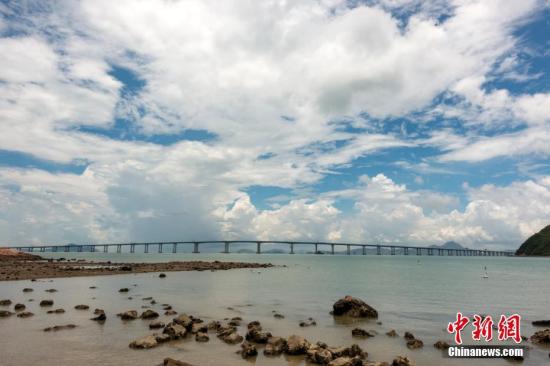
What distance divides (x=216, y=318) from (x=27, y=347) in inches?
492

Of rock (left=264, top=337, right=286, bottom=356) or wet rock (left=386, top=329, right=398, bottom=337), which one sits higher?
rock (left=264, top=337, right=286, bottom=356)

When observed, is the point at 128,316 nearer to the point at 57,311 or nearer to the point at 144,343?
the point at 57,311

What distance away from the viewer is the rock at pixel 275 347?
18.3 m

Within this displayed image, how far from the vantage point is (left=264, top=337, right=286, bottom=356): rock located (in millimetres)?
18344

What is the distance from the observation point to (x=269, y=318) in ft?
94.6

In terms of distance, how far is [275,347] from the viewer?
18750 mm

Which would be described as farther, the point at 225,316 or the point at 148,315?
the point at 225,316

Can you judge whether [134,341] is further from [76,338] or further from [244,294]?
[244,294]

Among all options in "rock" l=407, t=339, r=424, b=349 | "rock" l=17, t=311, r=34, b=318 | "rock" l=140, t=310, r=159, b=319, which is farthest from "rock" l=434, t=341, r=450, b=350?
"rock" l=17, t=311, r=34, b=318

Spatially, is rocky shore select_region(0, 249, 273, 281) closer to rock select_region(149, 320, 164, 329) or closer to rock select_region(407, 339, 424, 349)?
rock select_region(149, 320, 164, 329)

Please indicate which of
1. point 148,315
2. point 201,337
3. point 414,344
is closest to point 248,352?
point 201,337

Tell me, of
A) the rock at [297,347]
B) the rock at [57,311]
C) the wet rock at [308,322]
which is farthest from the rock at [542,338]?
the rock at [57,311]

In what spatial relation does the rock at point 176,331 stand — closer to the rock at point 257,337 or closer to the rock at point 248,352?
the rock at point 257,337

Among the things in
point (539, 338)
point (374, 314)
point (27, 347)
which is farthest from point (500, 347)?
point (27, 347)
